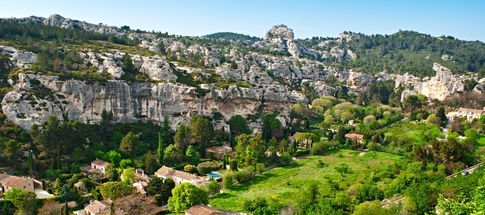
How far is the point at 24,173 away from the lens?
2164 inches

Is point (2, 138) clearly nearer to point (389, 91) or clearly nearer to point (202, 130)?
point (202, 130)

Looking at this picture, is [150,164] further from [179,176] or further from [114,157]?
[179,176]

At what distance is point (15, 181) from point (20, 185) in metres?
1.04

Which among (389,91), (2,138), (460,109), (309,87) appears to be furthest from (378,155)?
(389,91)

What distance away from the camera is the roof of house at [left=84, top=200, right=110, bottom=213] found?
43891mm

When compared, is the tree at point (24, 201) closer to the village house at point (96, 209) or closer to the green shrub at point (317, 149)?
the village house at point (96, 209)

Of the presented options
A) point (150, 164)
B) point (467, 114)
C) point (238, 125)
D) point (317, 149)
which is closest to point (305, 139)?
point (317, 149)

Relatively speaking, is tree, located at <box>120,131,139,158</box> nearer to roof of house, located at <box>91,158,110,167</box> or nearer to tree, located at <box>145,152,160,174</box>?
roof of house, located at <box>91,158,110,167</box>

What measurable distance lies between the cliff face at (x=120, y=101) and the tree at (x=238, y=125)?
3.86 meters

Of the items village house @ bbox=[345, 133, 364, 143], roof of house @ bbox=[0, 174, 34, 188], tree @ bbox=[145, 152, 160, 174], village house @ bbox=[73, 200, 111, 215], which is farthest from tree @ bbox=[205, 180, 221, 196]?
village house @ bbox=[345, 133, 364, 143]

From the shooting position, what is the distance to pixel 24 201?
141 feet

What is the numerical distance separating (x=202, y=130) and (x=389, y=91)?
90.5 meters

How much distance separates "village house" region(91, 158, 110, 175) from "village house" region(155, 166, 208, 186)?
6.96 m

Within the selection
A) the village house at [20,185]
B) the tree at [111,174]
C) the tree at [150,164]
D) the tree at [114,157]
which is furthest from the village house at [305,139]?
the village house at [20,185]
